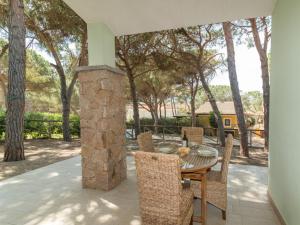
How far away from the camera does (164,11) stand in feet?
11.4

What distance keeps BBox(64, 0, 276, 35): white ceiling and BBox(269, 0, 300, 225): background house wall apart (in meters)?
0.43

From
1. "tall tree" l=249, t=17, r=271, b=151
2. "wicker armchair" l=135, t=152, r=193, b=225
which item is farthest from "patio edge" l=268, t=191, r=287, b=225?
"tall tree" l=249, t=17, r=271, b=151

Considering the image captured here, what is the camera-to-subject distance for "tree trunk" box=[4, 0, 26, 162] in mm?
5398

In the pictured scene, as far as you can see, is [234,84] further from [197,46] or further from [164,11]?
[164,11]

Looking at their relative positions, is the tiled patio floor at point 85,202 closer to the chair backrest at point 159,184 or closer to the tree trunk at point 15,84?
the chair backrest at point 159,184

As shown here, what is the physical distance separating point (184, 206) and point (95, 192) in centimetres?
177

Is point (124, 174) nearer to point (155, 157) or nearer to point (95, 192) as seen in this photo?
point (95, 192)

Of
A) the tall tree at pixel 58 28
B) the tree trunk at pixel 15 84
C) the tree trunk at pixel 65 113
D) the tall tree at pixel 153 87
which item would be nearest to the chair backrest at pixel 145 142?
the tree trunk at pixel 15 84

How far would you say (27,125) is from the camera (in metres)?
9.67

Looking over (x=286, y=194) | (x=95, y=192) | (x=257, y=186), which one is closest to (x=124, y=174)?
(x=95, y=192)

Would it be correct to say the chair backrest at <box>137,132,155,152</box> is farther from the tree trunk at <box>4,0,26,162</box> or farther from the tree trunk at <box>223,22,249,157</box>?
the tree trunk at <box>223,22,249,157</box>

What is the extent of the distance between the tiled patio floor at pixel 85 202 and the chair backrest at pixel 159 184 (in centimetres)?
68

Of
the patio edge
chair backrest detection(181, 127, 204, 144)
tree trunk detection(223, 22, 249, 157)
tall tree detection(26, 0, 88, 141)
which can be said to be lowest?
the patio edge

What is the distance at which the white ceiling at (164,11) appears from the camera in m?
3.20
